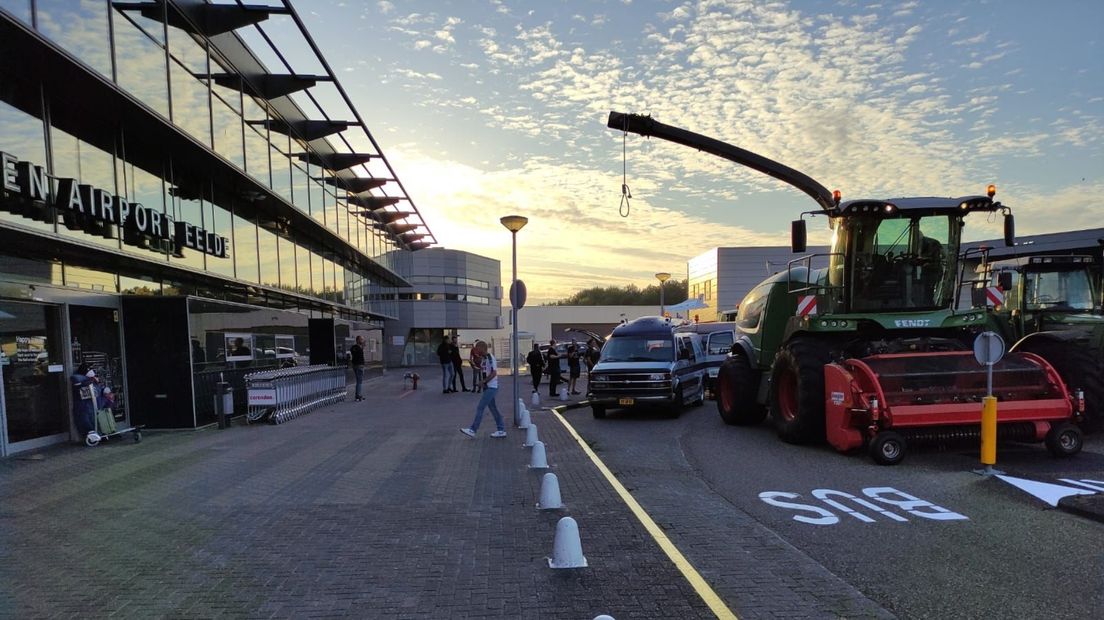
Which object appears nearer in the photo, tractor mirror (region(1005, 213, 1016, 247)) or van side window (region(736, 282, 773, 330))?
tractor mirror (region(1005, 213, 1016, 247))

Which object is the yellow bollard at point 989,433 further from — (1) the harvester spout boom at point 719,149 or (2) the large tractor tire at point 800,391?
(1) the harvester spout boom at point 719,149

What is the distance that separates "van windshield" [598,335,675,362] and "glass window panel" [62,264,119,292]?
10.7 metres

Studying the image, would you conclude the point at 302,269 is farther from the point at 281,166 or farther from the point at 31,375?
the point at 31,375

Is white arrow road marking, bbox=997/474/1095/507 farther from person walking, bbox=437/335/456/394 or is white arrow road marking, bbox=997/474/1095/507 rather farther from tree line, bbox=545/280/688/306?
tree line, bbox=545/280/688/306

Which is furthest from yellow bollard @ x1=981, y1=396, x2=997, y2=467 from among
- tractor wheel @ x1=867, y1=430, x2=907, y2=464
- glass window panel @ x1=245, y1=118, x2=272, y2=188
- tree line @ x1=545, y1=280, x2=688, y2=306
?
tree line @ x1=545, y1=280, x2=688, y2=306

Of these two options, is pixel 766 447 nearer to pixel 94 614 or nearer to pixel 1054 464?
pixel 1054 464

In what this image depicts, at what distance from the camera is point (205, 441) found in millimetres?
11398

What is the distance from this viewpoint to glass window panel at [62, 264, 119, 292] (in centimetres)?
1114

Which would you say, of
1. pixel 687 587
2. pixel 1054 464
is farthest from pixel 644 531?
pixel 1054 464

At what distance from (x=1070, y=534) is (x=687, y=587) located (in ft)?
11.9

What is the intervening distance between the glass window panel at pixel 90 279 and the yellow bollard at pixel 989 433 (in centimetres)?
1447

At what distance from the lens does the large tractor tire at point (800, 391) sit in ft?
30.7

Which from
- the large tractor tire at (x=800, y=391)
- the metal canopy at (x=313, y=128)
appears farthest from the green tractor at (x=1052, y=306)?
the metal canopy at (x=313, y=128)

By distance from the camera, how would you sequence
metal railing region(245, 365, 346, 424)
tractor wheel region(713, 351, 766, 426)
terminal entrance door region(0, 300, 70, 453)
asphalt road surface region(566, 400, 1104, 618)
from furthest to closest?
metal railing region(245, 365, 346, 424)
tractor wheel region(713, 351, 766, 426)
terminal entrance door region(0, 300, 70, 453)
asphalt road surface region(566, 400, 1104, 618)
